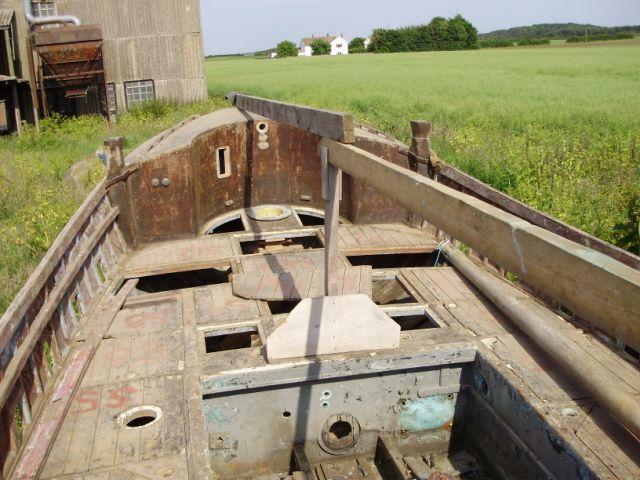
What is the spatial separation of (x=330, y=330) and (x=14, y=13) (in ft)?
57.3

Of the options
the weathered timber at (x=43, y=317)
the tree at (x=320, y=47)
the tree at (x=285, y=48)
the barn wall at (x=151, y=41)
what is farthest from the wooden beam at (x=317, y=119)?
the tree at (x=320, y=47)

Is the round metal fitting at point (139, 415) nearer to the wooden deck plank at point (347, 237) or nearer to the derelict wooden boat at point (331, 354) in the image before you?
the derelict wooden boat at point (331, 354)

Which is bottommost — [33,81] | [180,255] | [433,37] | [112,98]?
[180,255]

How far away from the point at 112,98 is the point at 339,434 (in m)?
17.6

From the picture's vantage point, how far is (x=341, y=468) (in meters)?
4.05

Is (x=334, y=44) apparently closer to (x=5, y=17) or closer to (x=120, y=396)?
(x=5, y=17)

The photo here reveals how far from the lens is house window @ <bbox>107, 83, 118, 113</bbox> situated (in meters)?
19.1

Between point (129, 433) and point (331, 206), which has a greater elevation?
point (331, 206)

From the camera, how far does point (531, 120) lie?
1734 cm

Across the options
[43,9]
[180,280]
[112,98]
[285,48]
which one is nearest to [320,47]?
[285,48]

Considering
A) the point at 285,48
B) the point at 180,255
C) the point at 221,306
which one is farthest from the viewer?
the point at 285,48

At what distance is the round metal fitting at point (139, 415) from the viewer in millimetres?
3285

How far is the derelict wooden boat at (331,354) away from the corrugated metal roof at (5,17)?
13.3 metres

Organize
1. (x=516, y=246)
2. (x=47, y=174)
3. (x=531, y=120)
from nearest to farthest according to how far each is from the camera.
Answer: (x=516, y=246) < (x=47, y=174) < (x=531, y=120)
